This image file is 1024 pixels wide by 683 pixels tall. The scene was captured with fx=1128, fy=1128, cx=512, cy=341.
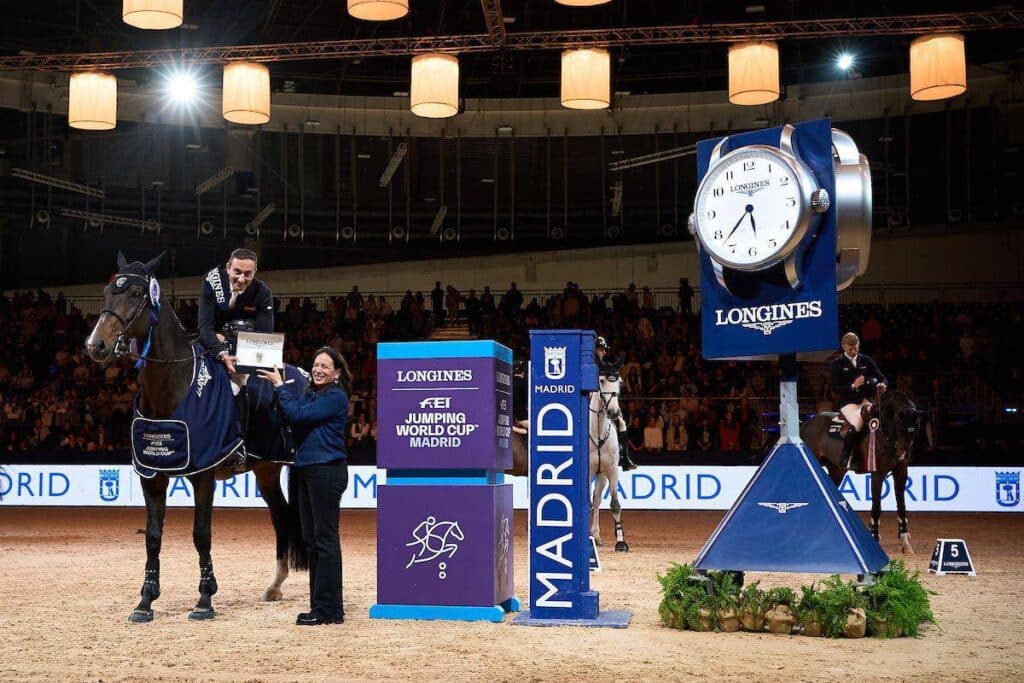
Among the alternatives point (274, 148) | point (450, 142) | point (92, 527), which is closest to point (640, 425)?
point (92, 527)

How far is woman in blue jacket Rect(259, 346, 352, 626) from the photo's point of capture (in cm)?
773

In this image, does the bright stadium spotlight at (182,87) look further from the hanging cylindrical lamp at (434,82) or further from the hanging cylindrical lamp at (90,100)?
the hanging cylindrical lamp at (434,82)

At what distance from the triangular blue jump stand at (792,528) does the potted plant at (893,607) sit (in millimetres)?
130

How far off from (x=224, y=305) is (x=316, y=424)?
59.2 inches

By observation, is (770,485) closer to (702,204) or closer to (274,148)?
(702,204)

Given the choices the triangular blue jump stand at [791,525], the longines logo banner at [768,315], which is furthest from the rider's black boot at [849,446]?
the longines logo banner at [768,315]

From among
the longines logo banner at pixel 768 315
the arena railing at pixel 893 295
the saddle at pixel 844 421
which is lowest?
the saddle at pixel 844 421

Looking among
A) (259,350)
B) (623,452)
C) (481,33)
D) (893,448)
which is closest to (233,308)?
(259,350)

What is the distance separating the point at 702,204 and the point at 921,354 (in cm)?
1689

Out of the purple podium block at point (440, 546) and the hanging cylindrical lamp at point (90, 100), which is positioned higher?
the hanging cylindrical lamp at point (90, 100)

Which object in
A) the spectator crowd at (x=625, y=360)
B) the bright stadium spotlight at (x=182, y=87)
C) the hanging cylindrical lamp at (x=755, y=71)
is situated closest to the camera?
the hanging cylindrical lamp at (x=755, y=71)

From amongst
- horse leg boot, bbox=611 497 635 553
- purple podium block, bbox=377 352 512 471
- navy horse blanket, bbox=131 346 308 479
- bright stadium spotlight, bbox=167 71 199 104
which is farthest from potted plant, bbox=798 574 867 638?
bright stadium spotlight, bbox=167 71 199 104

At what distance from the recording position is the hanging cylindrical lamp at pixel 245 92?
15711 millimetres

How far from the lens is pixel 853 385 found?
507 inches
